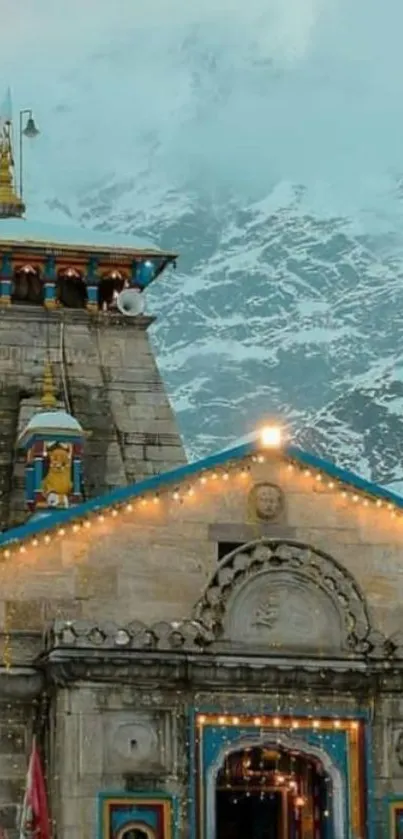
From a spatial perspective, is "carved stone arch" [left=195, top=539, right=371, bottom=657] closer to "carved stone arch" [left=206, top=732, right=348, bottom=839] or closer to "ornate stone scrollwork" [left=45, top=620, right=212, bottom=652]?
"ornate stone scrollwork" [left=45, top=620, right=212, bottom=652]

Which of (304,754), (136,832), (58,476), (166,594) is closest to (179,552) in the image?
(166,594)

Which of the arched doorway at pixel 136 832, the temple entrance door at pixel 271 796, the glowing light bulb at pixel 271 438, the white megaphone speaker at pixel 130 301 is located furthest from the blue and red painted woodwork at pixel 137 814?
the white megaphone speaker at pixel 130 301

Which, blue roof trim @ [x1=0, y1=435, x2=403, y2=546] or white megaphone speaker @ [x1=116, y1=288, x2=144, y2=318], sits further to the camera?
white megaphone speaker @ [x1=116, y1=288, x2=144, y2=318]

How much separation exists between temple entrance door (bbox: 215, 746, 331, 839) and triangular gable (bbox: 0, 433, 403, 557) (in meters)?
5.58

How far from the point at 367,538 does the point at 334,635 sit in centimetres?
268

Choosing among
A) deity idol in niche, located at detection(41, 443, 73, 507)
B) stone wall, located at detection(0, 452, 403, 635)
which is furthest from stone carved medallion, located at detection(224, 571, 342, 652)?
deity idol in niche, located at detection(41, 443, 73, 507)

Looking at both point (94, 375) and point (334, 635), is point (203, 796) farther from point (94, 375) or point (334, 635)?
point (94, 375)

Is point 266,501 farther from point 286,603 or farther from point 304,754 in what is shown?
point 304,754

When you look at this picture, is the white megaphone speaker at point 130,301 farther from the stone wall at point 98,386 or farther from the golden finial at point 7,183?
the golden finial at point 7,183

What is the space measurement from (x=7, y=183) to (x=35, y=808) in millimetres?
27193

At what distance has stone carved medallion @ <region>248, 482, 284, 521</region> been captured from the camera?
134 ft

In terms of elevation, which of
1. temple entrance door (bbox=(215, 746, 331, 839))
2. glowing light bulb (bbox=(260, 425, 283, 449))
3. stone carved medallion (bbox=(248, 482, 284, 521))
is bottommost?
temple entrance door (bbox=(215, 746, 331, 839))

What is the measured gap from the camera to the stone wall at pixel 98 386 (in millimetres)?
50281

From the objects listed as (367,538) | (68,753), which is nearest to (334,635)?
(367,538)
